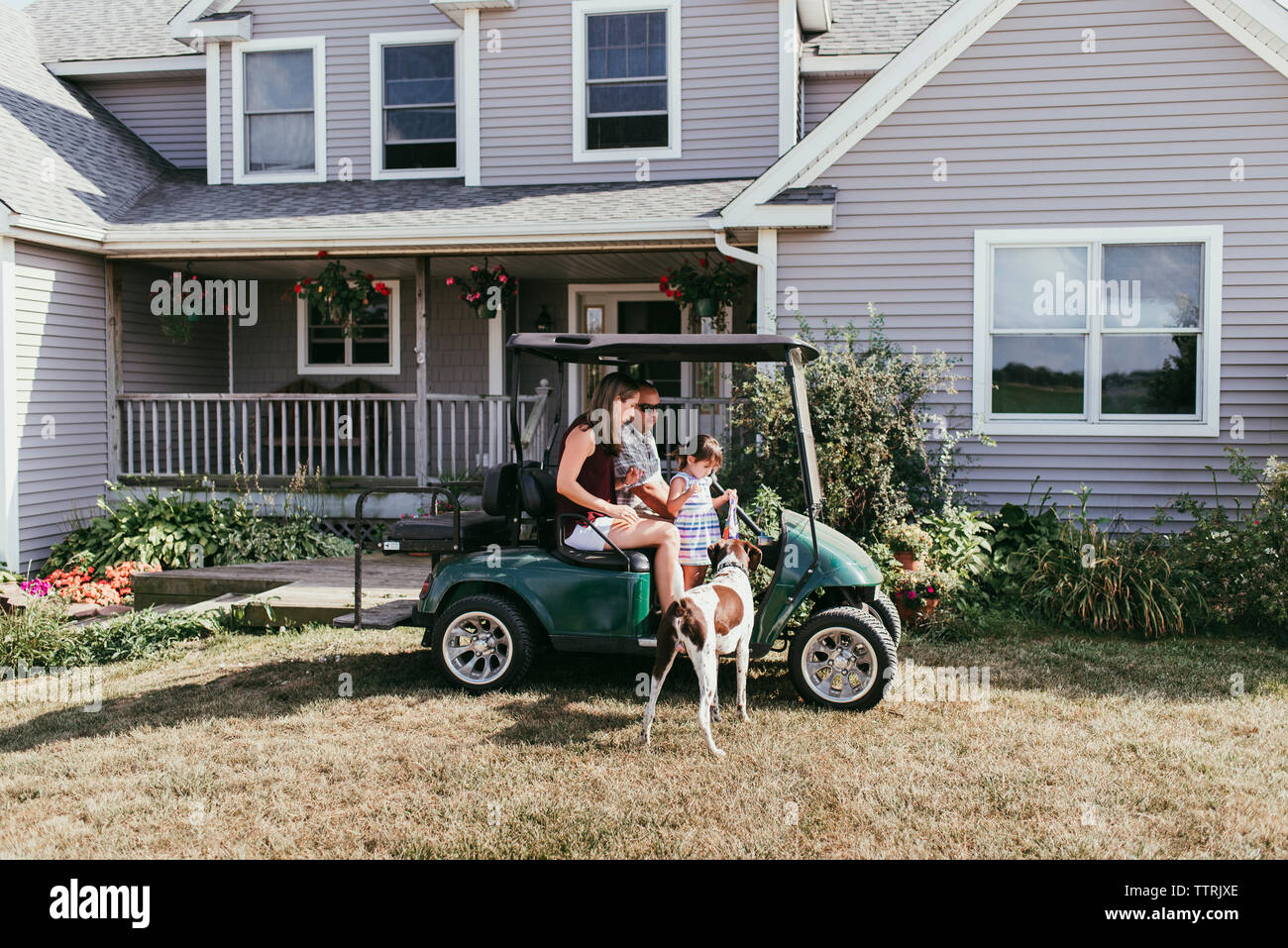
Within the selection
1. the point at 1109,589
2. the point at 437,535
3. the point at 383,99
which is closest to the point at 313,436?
the point at 383,99

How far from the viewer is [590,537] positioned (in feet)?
18.7

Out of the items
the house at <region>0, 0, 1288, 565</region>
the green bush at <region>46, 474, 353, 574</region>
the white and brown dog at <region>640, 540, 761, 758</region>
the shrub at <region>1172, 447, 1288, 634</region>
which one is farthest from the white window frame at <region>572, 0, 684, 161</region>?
the white and brown dog at <region>640, 540, 761, 758</region>

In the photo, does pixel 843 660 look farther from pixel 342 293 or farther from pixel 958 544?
pixel 342 293

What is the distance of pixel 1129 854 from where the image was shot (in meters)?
3.78

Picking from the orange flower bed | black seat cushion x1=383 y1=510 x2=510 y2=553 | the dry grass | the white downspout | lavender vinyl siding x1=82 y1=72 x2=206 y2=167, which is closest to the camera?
the dry grass

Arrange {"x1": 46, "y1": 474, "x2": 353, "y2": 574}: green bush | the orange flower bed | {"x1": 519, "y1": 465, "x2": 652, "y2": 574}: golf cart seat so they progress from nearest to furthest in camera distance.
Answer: {"x1": 519, "y1": 465, "x2": 652, "y2": 574}: golf cart seat < the orange flower bed < {"x1": 46, "y1": 474, "x2": 353, "y2": 574}: green bush

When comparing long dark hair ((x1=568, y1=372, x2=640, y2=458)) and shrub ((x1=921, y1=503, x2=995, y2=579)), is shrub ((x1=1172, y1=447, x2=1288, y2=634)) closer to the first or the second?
shrub ((x1=921, y1=503, x2=995, y2=579))

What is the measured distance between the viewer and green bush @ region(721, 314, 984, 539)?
7898 mm

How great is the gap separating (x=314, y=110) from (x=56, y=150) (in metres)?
2.92

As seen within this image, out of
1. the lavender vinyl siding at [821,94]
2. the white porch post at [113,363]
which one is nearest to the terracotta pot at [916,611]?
the lavender vinyl siding at [821,94]

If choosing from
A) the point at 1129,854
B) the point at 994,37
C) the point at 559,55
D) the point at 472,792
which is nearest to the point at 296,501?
the point at 559,55

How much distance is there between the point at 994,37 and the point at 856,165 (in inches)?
63.6

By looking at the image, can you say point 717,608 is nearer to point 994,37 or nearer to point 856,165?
point 856,165

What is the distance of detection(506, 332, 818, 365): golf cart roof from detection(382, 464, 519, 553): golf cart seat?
79 cm
